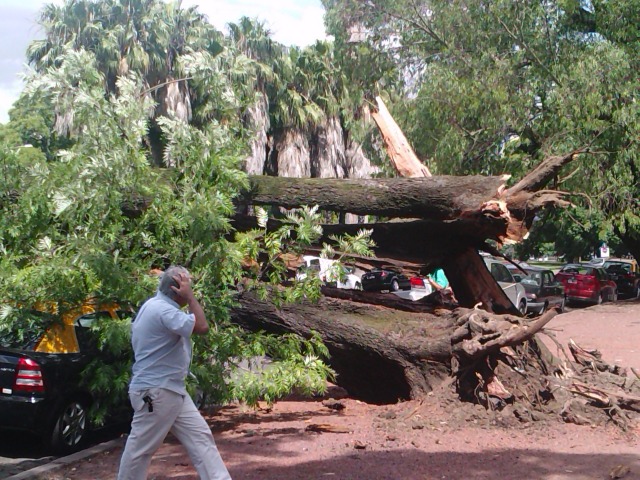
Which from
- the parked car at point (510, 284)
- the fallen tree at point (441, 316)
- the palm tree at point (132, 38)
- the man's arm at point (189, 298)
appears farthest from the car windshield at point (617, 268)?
the man's arm at point (189, 298)

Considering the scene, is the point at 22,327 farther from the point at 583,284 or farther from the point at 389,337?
the point at 583,284

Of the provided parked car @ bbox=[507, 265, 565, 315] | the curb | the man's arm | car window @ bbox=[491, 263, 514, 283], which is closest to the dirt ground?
the curb

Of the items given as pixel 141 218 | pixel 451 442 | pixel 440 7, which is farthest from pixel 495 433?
pixel 440 7

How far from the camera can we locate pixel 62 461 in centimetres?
691

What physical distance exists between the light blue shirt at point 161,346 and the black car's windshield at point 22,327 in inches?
109

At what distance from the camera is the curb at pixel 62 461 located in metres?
6.39

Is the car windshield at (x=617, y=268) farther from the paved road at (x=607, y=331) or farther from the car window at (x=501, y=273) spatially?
the car window at (x=501, y=273)

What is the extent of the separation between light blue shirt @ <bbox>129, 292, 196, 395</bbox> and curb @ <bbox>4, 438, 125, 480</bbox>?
216cm

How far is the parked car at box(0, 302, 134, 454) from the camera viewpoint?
7203 millimetres

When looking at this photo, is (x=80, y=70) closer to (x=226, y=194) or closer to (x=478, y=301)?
(x=226, y=194)

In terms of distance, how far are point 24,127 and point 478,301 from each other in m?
44.4

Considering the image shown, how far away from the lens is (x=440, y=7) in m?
20.3

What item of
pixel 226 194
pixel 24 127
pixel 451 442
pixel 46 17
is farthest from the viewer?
pixel 24 127

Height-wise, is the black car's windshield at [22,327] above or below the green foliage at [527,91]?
below
